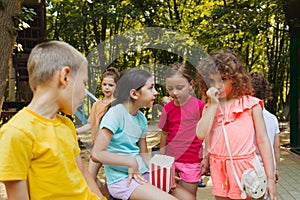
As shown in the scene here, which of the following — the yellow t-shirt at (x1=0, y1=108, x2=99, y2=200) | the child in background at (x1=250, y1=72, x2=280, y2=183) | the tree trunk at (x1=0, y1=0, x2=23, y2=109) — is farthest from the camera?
the tree trunk at (x1=0, y1=0, x2=23, y2=109)

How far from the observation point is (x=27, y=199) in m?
1.80

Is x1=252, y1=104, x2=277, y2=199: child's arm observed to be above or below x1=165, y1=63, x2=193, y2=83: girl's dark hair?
below

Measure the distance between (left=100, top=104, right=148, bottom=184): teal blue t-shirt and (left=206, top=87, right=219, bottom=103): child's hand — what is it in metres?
0.40

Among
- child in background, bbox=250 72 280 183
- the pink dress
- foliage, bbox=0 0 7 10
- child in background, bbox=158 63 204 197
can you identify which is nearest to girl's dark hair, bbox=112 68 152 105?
child in background, bbox=158 63 204 197

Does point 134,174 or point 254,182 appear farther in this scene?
point 254,182

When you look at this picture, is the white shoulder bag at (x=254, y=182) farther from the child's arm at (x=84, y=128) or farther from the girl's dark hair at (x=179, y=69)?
the child's arm at (x=84, y=128)

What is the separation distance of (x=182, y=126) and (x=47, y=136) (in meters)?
1.41

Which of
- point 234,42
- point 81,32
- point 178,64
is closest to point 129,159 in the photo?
point 178,64

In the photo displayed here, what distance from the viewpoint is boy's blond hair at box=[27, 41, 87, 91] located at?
1888 millimetres

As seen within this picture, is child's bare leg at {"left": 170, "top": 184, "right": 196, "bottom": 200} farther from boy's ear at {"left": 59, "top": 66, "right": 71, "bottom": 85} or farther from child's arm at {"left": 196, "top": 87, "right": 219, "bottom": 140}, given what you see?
boy's ear at {"left": 59, "top": 66, "right": 71, "bottom": 85}

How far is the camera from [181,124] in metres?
3.08

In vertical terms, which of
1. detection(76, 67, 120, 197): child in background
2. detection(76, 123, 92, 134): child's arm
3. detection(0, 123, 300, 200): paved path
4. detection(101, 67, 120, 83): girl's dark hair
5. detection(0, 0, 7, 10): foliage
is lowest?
detection(0, 123, 300, 200): paved path

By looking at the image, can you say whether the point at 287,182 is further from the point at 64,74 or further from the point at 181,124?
the point at 64,74

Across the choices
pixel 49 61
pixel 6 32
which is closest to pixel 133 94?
pixel 49 61
